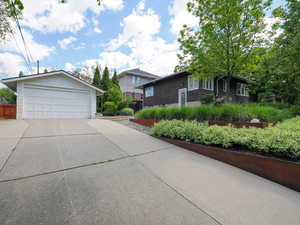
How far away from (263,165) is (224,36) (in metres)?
6.10

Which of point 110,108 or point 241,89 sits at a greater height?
point 241,89

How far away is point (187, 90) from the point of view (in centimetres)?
1172

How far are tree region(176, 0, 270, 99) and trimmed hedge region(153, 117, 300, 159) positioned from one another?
4044mm

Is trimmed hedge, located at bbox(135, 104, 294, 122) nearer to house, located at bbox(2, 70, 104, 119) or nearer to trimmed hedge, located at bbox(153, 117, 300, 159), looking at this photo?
trimmed hedge, located at bbox(153, 117, 300, 159)

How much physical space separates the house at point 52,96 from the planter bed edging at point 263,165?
9.39 m

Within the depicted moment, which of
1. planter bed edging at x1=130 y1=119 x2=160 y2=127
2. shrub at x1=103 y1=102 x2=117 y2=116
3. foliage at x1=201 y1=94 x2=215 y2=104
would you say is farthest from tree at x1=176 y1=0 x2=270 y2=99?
shrub at x1=103 y1=102 x2=117 y2=116

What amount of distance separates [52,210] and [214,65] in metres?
8.04

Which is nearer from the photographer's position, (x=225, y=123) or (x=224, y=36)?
(x=225, y=123)

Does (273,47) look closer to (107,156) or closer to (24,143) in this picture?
(107,156)

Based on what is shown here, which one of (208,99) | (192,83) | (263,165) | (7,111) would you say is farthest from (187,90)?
(7,111)

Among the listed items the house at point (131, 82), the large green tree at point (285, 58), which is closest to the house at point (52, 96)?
the house at point (131, 82)

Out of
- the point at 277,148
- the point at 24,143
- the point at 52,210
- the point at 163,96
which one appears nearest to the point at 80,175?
the point at 52,210

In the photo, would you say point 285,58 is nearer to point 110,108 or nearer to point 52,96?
point 110,108

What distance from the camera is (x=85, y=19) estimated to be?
8.60 metres
